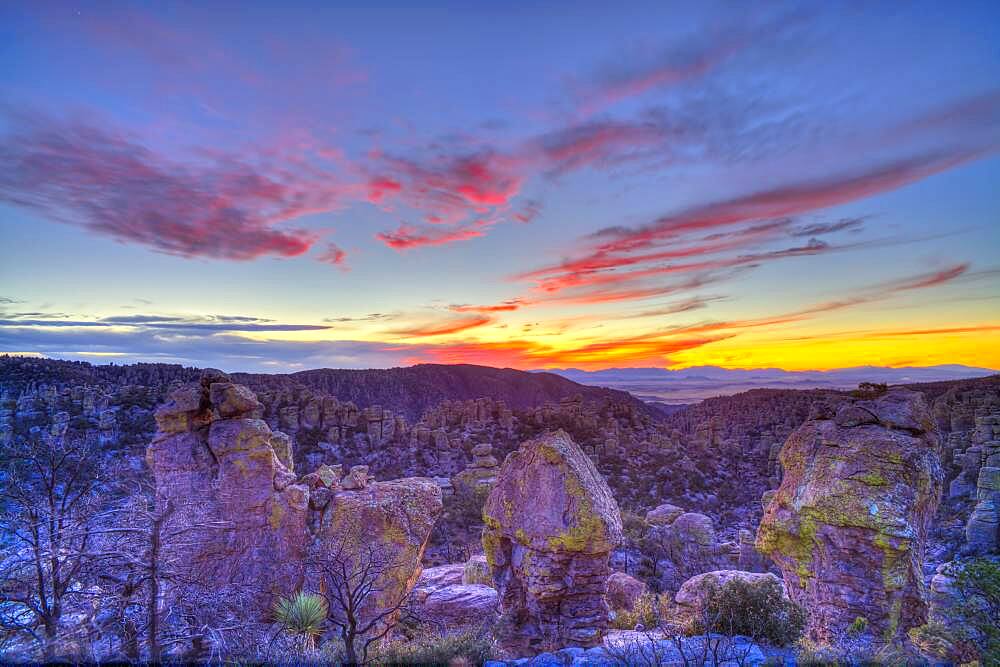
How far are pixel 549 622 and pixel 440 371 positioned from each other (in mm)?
90042

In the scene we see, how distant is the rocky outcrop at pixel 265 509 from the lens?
1537 cm

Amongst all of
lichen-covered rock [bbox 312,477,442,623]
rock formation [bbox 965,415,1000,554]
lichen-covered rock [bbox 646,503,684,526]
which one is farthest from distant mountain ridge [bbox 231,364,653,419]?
lichen-covered rock [bbox 312,477,442,623]

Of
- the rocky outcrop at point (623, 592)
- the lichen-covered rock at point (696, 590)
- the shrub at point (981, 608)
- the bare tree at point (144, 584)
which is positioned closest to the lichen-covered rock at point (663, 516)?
the rocky outcrop at point (623, 592)

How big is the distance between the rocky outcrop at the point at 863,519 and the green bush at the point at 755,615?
102 cm

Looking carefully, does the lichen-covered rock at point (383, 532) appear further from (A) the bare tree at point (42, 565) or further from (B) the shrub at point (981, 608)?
(B) the shrub at point (981, 608)

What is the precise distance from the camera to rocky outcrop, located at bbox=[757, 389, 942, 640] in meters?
11.2

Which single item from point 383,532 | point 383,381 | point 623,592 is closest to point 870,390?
point 623,592

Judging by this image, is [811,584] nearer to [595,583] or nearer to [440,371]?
[595,583]

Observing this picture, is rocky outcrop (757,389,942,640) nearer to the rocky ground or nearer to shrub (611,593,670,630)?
the rocky ground

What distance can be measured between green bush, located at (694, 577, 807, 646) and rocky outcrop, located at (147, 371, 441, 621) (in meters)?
9.38

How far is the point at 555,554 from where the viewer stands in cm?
1253

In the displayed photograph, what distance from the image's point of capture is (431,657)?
9.05m

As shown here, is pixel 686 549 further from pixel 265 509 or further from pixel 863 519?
pixel 265 509

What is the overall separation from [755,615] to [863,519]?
3.71 metres
